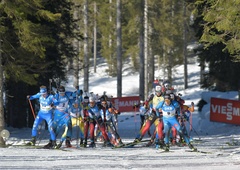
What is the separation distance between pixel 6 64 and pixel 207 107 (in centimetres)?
1454

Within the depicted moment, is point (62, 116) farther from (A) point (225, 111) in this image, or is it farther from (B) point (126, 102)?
(B) point (126, 102)

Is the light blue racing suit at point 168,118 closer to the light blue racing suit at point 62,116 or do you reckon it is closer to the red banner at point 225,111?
the light blue racing suit at point 62,116

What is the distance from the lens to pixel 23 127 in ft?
94.0

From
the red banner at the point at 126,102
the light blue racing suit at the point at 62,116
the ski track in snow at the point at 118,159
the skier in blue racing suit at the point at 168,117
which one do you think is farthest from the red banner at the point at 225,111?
the light blue racing suit at the point at 62,116

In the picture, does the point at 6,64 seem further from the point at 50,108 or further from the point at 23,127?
the point at 23,127

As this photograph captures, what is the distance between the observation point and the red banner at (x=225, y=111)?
94.9 ft

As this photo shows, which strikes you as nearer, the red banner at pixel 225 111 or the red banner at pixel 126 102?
the red banner at pixel 225 111

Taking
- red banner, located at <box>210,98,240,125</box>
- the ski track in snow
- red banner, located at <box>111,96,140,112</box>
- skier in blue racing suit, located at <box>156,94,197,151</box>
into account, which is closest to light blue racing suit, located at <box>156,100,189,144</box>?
skier in blue racing suit, located at <box>156,94,197,151</box>

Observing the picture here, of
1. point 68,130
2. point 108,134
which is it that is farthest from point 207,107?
point 68,130

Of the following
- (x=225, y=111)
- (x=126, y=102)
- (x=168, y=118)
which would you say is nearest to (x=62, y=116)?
(x=168, y=118)

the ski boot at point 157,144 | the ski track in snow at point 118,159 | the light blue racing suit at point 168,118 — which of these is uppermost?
the light blue racing suit at point 168,118

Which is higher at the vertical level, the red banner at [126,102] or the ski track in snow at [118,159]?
the red banner at [126,102]

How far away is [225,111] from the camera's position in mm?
29453

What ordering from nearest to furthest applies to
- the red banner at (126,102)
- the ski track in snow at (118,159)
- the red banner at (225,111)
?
1. the ski track in snow at (118,159)
2. the red banner at (225,111)
3. the red banner at (126,102)
